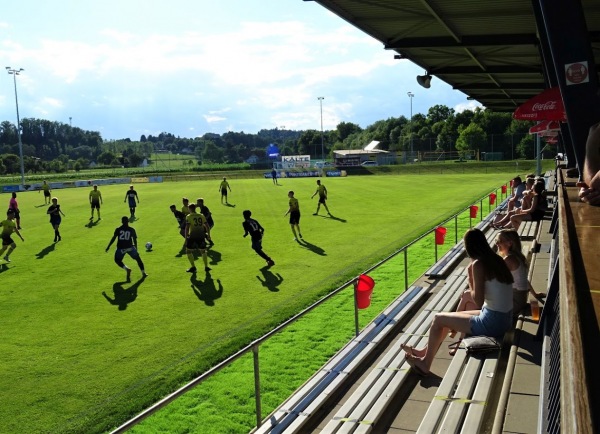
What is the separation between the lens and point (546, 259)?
11.0m

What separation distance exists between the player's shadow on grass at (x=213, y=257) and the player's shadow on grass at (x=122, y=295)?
8.42ft

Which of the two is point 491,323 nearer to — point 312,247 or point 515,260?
point 515,260

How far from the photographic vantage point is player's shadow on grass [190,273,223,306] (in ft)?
40.4

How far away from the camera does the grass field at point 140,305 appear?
25.4 ft

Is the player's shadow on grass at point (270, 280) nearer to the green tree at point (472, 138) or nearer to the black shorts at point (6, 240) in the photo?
the black shorts at point (6, 240)

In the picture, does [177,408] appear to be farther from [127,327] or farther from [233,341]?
[127,327]

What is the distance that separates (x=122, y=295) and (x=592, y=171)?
11014 millimetres

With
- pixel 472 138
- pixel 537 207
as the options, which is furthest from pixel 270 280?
pixel 472 138

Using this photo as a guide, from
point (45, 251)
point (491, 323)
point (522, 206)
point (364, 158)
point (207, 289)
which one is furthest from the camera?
point (364, 158)

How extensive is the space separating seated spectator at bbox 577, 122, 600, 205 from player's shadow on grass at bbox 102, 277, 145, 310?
32.6 ft

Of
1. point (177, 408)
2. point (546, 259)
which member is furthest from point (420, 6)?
point (177, 408)

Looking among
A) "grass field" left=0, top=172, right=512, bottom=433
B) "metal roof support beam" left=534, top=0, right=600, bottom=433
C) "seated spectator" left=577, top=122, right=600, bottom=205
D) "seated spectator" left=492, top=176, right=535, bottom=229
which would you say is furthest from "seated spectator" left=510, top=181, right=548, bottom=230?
"seated spectator" left=577, top=122, right=600, bottom=205

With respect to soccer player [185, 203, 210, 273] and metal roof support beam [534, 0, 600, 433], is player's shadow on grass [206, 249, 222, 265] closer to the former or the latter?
soccer player [185, 203, 210, 273]

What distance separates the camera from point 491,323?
586 cm
